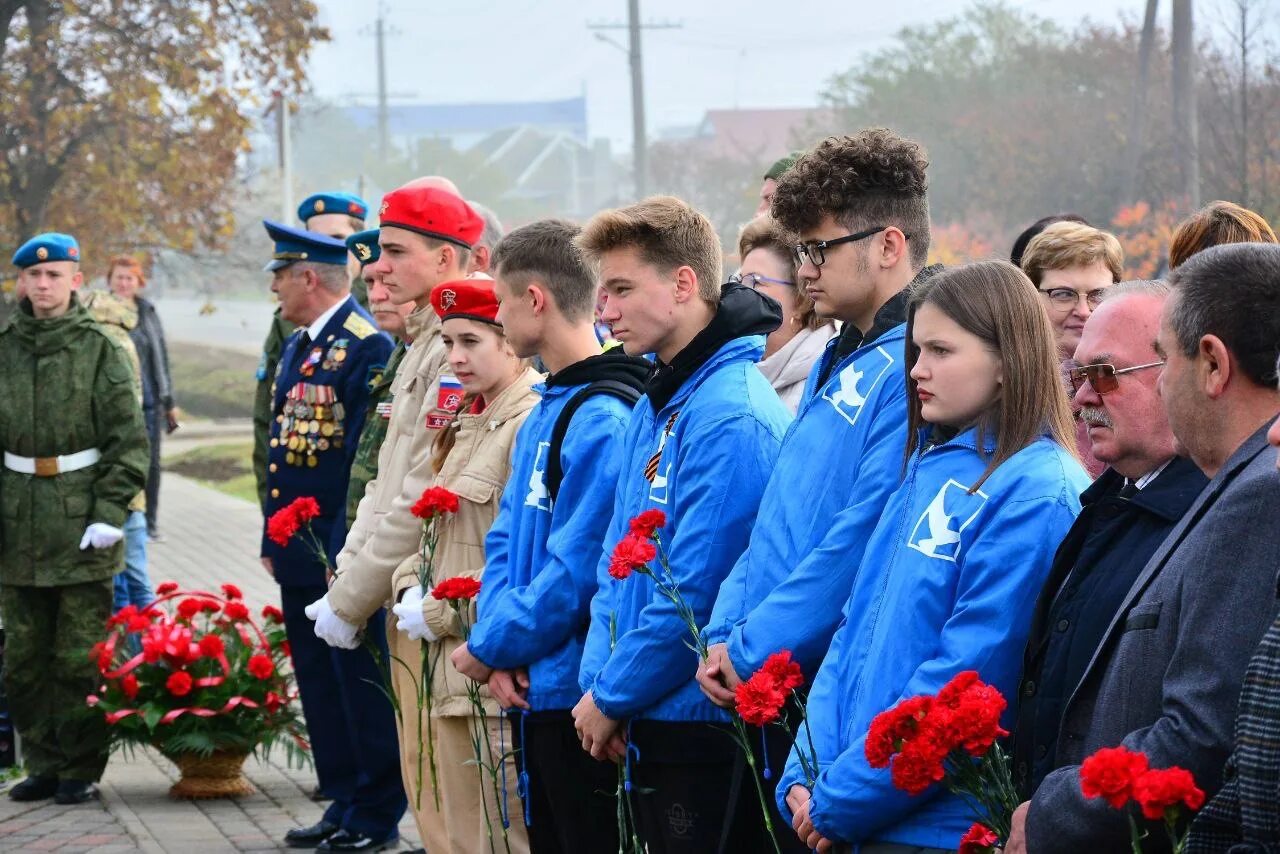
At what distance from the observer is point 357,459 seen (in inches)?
251

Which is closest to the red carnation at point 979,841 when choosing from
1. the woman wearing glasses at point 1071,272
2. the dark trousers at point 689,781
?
the dark trousers at point 689,781

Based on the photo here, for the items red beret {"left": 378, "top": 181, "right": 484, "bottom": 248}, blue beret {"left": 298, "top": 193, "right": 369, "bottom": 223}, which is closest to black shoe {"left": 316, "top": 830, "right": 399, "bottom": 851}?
red beret {"left": 378, "top": 181, "right": 484, "bottom": 248}

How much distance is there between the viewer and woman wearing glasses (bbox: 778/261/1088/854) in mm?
3035

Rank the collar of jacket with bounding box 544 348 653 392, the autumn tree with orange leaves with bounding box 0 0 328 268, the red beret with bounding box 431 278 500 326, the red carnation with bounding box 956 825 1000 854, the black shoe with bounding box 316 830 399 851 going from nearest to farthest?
the red carnation with bounding box 956 825 1000 854, the collar of jacket with bounding box 544 348 653 392, the red beret with bounding box 431 278 500 326, the black shoe with bounding box 316 830 399 851, the autumn tree with orange leaves with bounding box 0 0 328 268

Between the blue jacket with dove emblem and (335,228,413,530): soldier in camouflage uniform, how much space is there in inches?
127

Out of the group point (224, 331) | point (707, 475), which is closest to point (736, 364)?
point (707, 475)

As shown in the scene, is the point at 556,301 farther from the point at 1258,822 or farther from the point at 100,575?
the point at 100,575

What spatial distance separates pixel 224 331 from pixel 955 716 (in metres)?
54.2

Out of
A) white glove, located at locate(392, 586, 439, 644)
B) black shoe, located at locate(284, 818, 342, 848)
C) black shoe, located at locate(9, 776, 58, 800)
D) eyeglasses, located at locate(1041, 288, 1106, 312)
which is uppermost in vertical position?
eyeglasses, located at locate(1041, 288, 1106, 312)

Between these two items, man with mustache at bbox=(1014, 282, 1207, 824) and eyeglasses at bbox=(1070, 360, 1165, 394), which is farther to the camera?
eyeglasses at bbox=(1070, 360, 1165, 394)

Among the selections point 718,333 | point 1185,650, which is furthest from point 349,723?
point 1185,650

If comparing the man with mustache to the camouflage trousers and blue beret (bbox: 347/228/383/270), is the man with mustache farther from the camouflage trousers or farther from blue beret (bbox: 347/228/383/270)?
the camouflage trousers

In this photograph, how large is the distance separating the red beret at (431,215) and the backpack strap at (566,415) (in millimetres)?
1519

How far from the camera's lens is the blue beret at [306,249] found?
689cm
